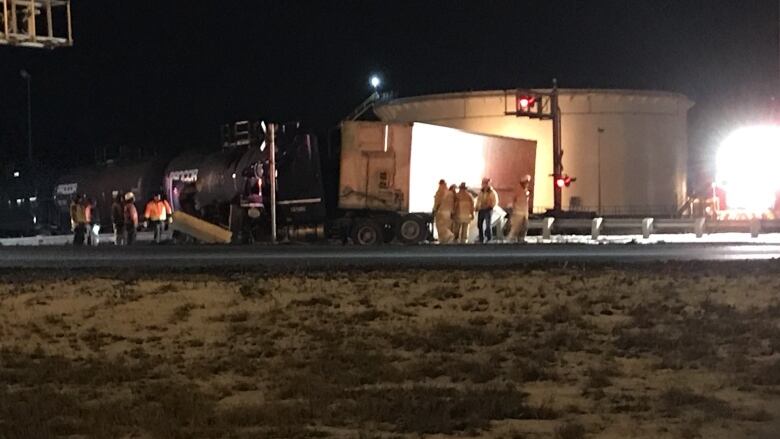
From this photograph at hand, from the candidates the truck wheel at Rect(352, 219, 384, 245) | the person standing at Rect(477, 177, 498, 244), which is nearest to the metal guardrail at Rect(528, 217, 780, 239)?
the person standing at Rect(477, 177, 498, 244)

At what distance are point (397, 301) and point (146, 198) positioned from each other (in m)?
22.0

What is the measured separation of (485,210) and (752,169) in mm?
9271

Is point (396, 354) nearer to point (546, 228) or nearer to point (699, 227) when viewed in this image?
point (546, 228)

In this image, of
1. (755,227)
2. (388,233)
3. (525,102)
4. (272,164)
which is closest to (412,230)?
(388,233)

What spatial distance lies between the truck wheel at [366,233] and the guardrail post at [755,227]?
9554 mm

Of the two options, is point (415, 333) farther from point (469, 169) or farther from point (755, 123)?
point (755, 123)

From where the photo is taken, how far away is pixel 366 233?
1166 inches

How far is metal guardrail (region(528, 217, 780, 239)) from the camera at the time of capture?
31583 mm

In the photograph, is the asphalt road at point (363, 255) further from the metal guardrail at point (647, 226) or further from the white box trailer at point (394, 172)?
the metal guardrail at point (647, 226)

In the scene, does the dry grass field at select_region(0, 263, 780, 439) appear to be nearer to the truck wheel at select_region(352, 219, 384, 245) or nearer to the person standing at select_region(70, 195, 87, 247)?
the truck wheel at select_region(352, 219, 384, 245)

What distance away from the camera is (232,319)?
43.6ft

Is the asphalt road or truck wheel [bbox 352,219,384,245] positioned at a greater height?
truck wheel [bbox 352,219,384,245]

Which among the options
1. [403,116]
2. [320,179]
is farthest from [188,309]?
[403,116]

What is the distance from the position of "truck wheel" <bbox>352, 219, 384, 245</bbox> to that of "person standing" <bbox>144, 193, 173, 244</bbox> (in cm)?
542
